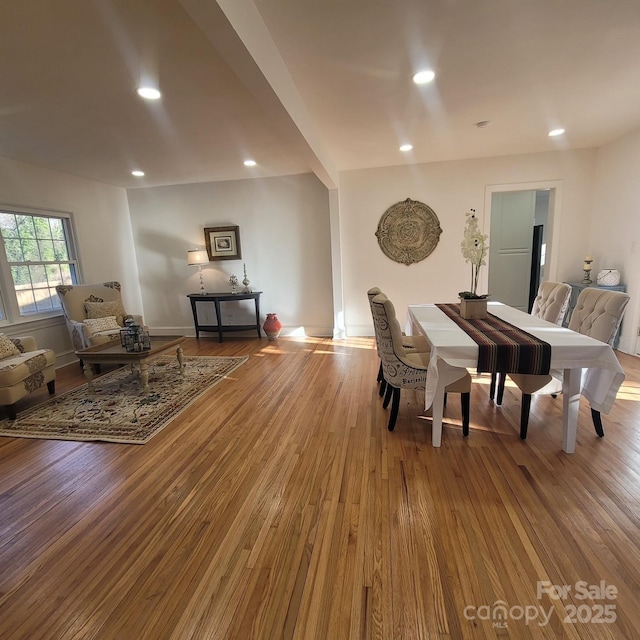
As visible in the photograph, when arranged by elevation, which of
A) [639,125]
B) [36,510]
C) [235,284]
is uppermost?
[639,125]

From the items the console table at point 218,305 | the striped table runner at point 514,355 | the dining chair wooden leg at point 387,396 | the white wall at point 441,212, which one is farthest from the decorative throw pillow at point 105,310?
the striped table runner at point 514,355

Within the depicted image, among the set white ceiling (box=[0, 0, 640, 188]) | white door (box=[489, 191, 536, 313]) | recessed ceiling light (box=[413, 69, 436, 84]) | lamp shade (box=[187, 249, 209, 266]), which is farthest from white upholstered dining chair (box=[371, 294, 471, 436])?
white door (box=[489, 191, 536, 313])

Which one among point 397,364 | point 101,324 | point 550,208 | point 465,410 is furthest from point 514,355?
point 101,324

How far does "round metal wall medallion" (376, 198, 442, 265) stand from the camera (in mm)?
4781

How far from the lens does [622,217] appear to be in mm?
3916

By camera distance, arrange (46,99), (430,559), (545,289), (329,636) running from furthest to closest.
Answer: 1. (545,289)
2. (46,99)
3. (430,559)
4. (329,636)

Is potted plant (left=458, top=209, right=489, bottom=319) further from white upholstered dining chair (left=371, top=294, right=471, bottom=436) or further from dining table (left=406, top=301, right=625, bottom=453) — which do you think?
white upholstered dining chair (left=371, top=294, right=471, bottom=436)

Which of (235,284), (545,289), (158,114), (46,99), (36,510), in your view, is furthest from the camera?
(235,284)

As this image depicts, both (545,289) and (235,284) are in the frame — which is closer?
(545,289)

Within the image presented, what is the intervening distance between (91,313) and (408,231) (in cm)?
447

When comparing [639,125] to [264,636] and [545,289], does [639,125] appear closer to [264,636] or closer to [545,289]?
[545,289]

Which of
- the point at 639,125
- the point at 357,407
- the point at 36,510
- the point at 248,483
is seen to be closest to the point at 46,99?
the point at 36,510

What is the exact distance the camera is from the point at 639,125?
354cm

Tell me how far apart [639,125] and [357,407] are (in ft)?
13.9
